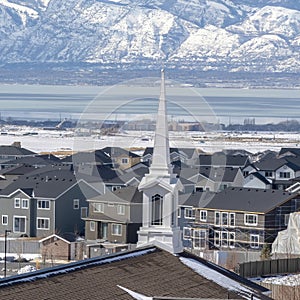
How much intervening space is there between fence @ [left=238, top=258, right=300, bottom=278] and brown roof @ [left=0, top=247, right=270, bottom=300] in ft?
26.0

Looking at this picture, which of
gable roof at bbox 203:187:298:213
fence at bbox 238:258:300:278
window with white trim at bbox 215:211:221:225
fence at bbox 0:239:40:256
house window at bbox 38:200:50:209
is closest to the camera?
fence at bbox 238:258:300:278

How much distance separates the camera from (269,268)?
84.4 ft

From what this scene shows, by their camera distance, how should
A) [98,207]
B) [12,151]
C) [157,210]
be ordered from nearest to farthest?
[157,210], [98,207], [12,151]

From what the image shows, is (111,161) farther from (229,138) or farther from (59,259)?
(229,138)

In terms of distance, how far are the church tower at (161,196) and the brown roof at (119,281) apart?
0.94 ft

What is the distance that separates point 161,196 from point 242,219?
75.0ft

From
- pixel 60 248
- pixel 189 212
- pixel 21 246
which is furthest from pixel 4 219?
pixel 60 248

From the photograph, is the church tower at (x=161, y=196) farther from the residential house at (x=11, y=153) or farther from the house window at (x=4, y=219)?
the residential house at (x=11, y=153)

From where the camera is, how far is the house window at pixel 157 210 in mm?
17875

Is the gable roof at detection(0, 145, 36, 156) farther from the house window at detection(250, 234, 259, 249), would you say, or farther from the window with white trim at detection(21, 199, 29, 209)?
the house window at detection(250, 234, 259, 249)

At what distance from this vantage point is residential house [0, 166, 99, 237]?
42.7 m

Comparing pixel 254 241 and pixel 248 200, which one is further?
pixel 248 200

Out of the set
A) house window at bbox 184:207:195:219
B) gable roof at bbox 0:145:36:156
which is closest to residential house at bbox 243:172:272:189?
house window at bbox 184:207:195:219

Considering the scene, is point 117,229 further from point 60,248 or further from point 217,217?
point 60,248
